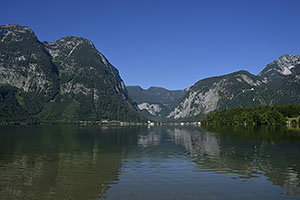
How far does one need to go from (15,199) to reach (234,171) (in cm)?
2780

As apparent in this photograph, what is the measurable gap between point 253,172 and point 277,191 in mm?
10211

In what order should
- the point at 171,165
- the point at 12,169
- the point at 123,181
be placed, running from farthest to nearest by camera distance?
the point at 171,165
the point at 12,169
the point at 123,181

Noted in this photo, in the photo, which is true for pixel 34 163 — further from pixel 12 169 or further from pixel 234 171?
pixel 234 171

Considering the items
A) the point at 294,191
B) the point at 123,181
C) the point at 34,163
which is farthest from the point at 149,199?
the point at 34,163

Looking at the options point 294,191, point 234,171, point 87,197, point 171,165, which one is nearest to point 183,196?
point 87,197

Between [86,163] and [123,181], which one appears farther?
[86,163]

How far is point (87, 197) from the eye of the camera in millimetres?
28062

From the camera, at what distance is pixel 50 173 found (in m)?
40.2

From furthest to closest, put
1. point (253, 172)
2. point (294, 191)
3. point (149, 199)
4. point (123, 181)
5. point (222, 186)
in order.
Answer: point (253, 172) → point (123, 181) → point (222, 186) → point (294, 191) → point (149, 199)

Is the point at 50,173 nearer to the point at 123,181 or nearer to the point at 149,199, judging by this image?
the point at 123,181

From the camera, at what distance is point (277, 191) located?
2938cm

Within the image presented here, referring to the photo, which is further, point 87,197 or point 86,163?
point 86,163

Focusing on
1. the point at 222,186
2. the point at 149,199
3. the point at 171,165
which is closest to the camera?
the point at 149,199

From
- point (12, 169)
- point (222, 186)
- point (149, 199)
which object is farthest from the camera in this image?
point (12, 169)
